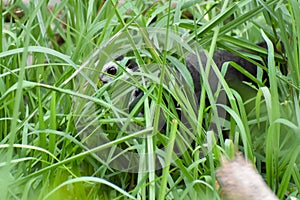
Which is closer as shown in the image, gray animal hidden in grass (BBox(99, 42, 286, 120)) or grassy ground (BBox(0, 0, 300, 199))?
grassy ground (BBox(0, 0, 300, 199))

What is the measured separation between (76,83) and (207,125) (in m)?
0.32

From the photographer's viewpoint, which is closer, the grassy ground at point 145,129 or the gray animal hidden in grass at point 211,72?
the grassy ground at point 145,129

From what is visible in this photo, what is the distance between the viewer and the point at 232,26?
51.0 inches

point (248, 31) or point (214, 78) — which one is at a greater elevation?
point (248, 31)

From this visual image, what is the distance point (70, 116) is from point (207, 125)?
29cm

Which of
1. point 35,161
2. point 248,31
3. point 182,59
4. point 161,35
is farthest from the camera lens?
point 248,31

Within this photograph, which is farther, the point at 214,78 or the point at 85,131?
the point at 214,78

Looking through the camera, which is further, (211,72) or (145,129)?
(211,72)

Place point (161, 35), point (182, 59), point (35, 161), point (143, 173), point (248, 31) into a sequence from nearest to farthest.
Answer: point (143, 173) → point (35, 161) → point (182, 59) → point (161, 35) → point (248, 31)

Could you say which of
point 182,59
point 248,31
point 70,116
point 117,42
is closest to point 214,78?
point 182,59

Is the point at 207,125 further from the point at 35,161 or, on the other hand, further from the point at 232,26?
the point at 35,161

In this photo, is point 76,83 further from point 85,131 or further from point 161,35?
point 161,35

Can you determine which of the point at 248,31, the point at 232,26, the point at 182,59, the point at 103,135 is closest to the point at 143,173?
the point at 103,135

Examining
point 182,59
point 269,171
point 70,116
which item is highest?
point 182,59
